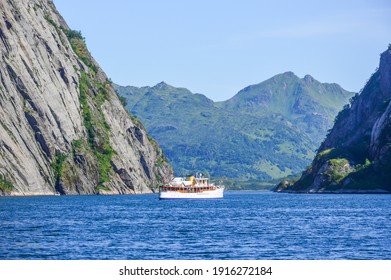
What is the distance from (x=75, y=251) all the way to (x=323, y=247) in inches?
Result: 1038

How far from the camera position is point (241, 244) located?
304 feet

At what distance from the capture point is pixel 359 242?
94125 millimetres
